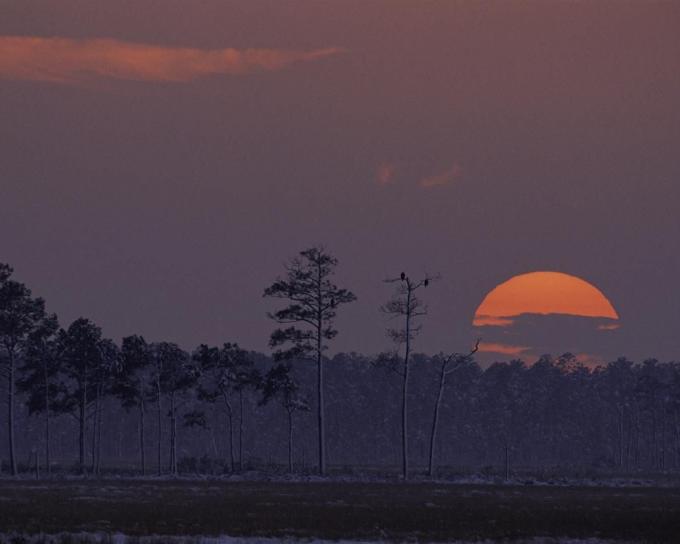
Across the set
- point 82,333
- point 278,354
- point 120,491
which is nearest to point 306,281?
point 278,354

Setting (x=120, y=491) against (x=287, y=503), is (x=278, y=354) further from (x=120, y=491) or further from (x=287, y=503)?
(x=287, y=503)

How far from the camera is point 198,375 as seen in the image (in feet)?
343

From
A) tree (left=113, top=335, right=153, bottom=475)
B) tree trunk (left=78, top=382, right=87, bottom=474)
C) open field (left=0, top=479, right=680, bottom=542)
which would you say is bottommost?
open field (left=0, top=479, right=680, bottom=542)

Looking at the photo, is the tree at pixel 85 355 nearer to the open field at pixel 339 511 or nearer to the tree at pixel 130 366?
the tree at pixel 130 366

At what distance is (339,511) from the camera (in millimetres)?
55250

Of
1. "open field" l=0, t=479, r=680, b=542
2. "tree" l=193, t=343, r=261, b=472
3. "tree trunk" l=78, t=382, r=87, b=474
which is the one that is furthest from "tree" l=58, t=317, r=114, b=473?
"open field" l=0, t=479, r=680, b=542

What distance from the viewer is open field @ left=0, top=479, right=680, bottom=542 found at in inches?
1767

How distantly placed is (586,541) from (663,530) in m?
5.00

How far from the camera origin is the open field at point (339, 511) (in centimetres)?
4488

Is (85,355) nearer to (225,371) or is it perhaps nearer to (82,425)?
(82,425)

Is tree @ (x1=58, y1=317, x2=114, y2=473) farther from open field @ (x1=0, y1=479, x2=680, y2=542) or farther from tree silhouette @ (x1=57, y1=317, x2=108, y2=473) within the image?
open field @ (x1=0, y1=479, x2=680, y2=542)

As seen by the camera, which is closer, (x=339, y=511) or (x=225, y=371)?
(x=339, y=511)

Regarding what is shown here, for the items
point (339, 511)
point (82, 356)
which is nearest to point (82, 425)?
point (82, 356)

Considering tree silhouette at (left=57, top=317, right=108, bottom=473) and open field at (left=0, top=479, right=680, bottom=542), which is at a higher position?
tree silhouette at (left=57, top=317, right=108, bottom=473)
